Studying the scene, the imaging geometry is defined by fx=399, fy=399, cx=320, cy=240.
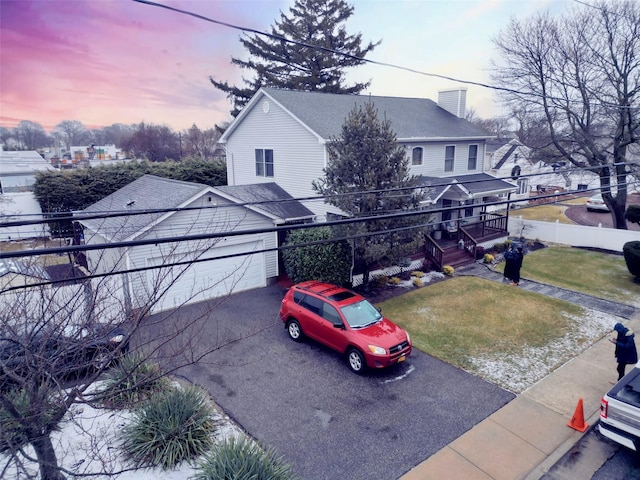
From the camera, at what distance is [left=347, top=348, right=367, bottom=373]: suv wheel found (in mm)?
10453

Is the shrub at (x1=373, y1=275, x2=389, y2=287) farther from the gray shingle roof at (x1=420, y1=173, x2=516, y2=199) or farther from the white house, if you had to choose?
the gray shingle roof at (x1=420, y1=173, x2=516, y2=199)

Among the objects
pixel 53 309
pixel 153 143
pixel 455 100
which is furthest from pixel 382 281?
pixel 153 143

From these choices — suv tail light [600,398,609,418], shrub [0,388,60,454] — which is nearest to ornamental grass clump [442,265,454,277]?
suv tail light [600,398,609,418]

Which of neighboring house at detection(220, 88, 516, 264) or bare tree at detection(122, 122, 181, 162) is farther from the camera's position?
bare tree at detection(122, 122, 181, 162)

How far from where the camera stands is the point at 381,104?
77.6 ft

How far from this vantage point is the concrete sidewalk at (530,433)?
744cm

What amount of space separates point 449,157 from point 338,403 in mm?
18106

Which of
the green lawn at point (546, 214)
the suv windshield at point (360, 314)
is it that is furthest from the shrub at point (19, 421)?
the green lawn at point (546, 214)

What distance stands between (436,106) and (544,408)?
74.2 feet

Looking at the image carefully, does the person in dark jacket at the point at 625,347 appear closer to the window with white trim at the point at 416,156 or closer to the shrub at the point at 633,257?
the shrub at the point at 633,257

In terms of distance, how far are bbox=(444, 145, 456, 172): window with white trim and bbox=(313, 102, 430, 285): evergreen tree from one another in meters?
Result: 9.09

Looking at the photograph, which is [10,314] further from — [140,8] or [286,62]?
[286,62]

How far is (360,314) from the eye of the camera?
37.2 ft

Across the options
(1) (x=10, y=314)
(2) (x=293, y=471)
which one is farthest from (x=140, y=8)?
(2) (x=293, y=471)
